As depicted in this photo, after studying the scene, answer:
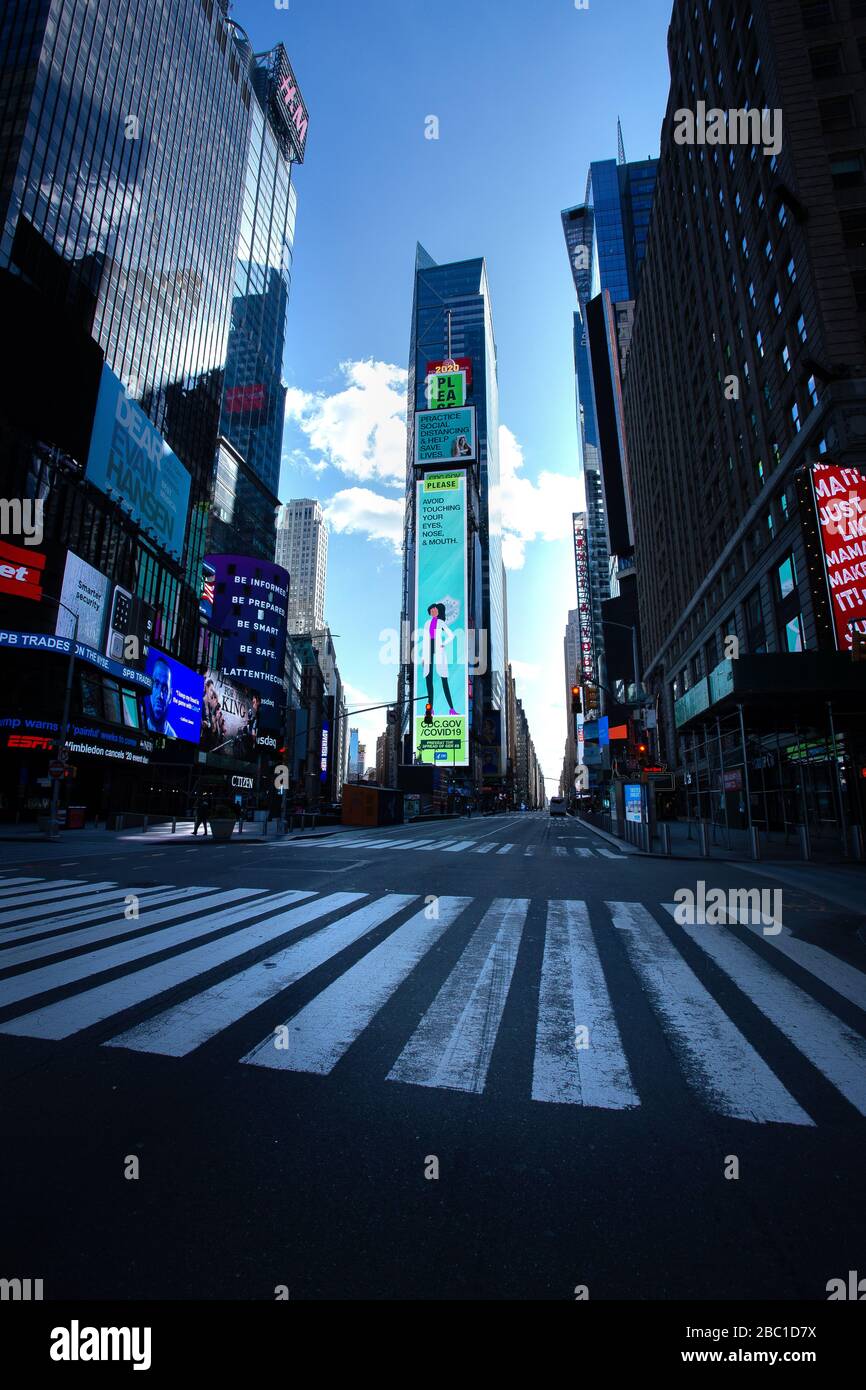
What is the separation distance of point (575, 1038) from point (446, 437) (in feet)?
474

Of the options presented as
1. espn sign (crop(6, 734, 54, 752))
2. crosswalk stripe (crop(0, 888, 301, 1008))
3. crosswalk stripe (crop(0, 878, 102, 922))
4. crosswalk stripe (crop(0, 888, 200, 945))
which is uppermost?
espn sign (crop(6, 734, 54, 752))

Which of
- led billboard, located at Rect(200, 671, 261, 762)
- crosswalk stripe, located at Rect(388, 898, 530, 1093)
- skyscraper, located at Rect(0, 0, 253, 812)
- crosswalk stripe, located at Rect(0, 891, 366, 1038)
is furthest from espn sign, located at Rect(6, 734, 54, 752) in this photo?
crosswalk stripe, located at Rect(388, 898, 530, 1093)

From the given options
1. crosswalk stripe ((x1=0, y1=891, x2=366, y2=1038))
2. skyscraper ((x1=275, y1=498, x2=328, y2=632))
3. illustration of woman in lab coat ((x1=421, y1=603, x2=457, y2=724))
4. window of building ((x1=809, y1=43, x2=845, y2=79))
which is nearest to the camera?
crosswalk stripe ((x1=0, y1=891, x2=366, y2=1038))

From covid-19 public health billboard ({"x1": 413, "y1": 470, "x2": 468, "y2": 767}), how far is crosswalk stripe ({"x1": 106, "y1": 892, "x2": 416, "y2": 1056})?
110732 mm

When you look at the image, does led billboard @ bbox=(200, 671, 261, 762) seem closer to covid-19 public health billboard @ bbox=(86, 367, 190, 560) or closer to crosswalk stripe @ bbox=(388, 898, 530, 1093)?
covid-19 public health billboard @ bbox=(86, 367, 190, 560)

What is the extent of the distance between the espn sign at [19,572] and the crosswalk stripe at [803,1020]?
3709cm

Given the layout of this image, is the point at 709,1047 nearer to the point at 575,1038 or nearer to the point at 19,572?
the point at 575,1038

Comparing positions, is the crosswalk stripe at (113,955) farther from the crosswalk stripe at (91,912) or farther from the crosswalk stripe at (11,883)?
the crosswalk stripe at (11,883)

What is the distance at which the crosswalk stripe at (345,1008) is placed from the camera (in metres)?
4.12

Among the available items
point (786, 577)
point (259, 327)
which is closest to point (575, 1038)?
point (786, 577)

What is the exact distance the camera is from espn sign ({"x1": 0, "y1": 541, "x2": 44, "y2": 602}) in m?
33.2

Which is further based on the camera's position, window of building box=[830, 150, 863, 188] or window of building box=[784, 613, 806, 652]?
window of building box=[784, 613, 806, 652]

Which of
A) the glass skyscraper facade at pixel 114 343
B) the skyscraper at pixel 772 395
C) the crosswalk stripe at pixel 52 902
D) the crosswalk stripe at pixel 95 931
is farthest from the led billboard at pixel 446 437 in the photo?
the crosswalk stripe at pixel 95 931
